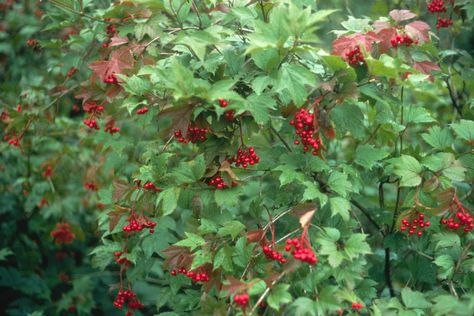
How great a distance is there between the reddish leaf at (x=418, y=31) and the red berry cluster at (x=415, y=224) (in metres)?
0.87

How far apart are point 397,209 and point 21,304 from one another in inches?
132

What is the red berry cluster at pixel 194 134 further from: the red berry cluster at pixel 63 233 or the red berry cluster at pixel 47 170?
the red berry cluster at pixel 63 233

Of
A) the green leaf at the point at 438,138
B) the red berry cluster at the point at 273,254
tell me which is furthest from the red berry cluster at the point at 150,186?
the green leaf at the point at 438,138

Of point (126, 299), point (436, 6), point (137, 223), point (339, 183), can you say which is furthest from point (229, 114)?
point (436, 6)

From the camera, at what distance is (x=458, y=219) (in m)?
2.63

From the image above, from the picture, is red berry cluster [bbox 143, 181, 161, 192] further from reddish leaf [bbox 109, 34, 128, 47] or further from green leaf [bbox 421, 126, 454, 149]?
green leaf [bbox 421, 126, 454, 149]

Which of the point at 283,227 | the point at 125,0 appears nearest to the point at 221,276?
the point at 283,227

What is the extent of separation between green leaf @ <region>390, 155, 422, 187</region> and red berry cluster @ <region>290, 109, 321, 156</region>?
48 centimetres

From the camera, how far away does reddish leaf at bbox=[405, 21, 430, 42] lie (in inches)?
111

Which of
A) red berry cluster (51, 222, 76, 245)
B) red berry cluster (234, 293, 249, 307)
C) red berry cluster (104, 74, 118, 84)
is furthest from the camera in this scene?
red berry cluster (51, 222, 76, 245)

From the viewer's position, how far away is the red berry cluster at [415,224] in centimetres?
276

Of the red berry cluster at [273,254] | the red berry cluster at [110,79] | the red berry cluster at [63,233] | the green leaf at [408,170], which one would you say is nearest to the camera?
the red berry cluster at [273,254]

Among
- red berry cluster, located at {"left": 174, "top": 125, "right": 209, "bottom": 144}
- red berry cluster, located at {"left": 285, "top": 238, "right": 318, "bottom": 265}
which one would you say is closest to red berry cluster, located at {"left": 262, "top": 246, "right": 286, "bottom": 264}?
red berry cluster, located at {"left": 285, "top": 238, "right": 318, "bottom": 265}

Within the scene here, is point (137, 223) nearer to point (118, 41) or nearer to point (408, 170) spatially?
point (118, 41)
